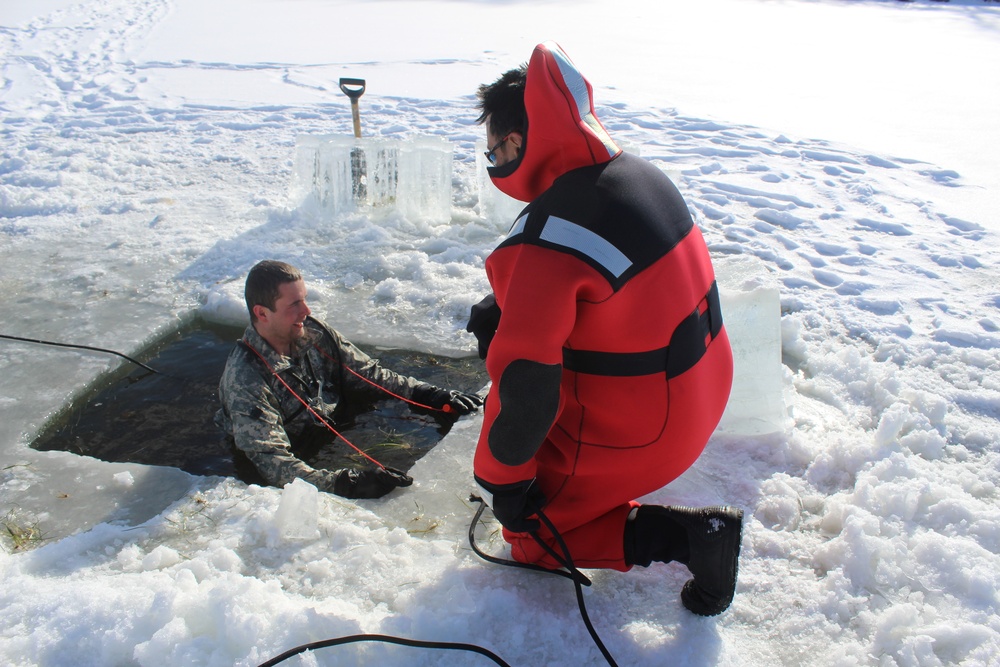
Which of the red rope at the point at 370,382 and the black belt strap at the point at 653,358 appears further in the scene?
the red rope at the point at 370,382

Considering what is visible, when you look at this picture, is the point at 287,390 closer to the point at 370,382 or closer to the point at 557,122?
the point at 370,382

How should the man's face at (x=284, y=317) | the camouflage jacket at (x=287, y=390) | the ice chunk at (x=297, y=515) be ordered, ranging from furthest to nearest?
the man's face at (x=284, y=317), the camouflage jacket at (x=287, y=390), the ice chunk at (x=297, y=515)

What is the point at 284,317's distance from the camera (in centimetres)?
343

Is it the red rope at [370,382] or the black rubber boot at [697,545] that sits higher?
the black rubber boot at [697,545]

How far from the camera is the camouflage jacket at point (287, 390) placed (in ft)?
10.7

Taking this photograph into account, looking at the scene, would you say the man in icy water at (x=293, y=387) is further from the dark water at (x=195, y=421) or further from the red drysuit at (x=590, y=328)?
the red drysuit at (x=590, y=328)

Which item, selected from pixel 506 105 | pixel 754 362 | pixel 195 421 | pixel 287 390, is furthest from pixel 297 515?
pixel 754 362

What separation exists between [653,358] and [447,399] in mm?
1766

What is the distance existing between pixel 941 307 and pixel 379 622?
3.89 m

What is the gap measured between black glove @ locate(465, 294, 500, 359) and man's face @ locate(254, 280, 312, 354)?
1232 millimetres

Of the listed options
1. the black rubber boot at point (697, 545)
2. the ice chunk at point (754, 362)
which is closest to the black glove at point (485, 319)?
the black rubber boot at point (697, 545)

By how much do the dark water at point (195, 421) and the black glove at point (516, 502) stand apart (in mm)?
1356

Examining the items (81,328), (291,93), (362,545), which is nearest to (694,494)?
(362,545)

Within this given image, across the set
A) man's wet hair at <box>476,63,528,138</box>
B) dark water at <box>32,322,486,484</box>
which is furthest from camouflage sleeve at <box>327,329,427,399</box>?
man's wet hair at <box>476,63,528,138</box>
